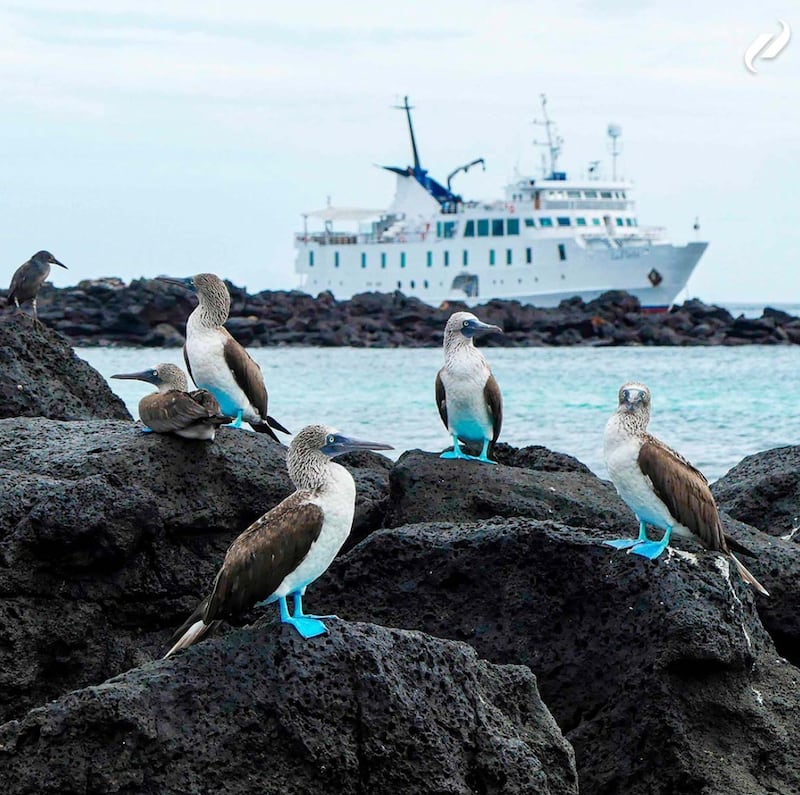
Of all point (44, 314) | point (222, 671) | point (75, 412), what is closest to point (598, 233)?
point (44, 314)

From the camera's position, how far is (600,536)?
17.9 ft

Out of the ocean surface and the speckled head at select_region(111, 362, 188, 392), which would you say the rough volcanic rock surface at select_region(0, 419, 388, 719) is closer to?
the speckled head at select_region(111, 362, 188, 392)

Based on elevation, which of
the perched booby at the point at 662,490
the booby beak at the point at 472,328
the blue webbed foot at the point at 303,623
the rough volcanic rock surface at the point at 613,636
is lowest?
the rough volcanic rock surface at the point at 613,636

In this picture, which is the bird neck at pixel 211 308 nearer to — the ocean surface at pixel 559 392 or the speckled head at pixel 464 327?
the speckled head at pixel 464 327

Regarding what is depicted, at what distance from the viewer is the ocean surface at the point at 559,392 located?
22.6 meters

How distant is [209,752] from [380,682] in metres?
0.52

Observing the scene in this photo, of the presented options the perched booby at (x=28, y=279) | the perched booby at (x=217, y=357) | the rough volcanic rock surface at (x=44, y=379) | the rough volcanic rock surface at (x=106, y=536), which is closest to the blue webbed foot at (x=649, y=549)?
the rough volcanic rock surface at (x=106, y=536)

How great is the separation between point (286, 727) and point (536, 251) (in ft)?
195

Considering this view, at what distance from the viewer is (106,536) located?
18.3 feet

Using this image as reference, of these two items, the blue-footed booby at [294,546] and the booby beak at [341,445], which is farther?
the booby beak at [341,445]

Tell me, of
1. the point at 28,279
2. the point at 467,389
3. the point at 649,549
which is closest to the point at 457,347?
the point at 467,389

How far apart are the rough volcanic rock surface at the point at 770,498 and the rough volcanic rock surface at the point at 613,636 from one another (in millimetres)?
2471

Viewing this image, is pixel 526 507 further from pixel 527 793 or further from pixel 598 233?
pixel 598 233

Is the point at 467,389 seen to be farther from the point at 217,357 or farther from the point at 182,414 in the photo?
the point at 182,414
